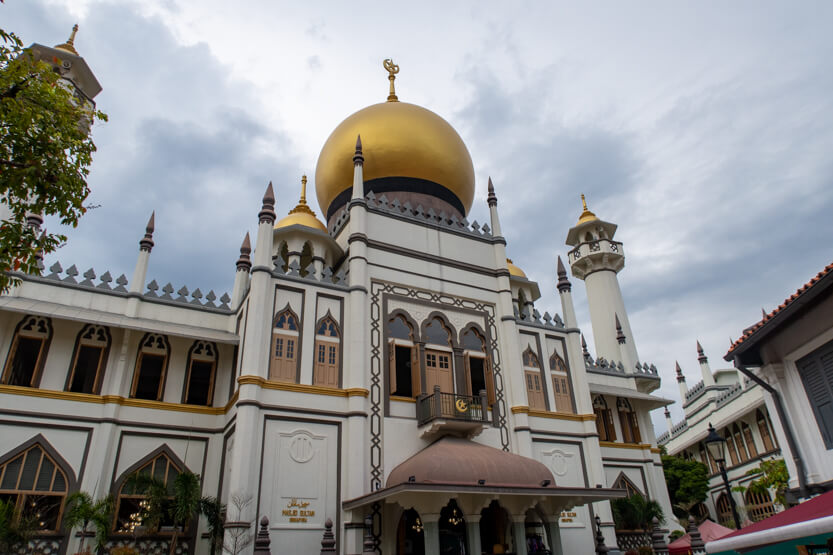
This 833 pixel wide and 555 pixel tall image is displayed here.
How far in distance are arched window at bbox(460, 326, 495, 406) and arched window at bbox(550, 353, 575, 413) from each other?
2.44 metres

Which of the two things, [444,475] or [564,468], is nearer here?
[444,475]

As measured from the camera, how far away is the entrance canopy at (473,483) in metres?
Result: 12.2

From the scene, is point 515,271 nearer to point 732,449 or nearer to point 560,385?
point 560,385

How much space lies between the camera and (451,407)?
1516cm

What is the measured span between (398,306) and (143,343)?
6.70 m

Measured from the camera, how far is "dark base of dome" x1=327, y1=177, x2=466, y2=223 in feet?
65.3

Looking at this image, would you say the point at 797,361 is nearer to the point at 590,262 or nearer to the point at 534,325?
the point at 534,325

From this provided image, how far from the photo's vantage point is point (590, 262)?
100 feet

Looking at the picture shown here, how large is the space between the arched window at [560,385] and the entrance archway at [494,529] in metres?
3.82

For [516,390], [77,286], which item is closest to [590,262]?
[516,390]

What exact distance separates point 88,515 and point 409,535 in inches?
274

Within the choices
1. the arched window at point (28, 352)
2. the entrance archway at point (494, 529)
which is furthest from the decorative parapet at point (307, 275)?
the entrance archway at point (494, 529)

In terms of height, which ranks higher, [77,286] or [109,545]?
[77,286]

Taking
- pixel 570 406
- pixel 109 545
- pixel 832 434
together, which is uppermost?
pixel 570 406
